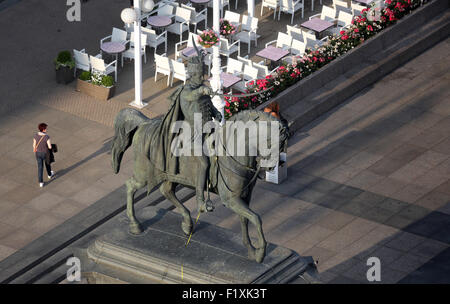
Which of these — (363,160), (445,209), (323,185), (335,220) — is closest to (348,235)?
(335,220)

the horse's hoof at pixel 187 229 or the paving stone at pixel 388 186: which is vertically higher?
the horse's hoof at pixel 187 229

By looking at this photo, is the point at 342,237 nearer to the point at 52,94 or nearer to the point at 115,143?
the point at 115,143

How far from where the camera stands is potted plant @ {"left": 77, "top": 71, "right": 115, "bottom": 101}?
124 ft

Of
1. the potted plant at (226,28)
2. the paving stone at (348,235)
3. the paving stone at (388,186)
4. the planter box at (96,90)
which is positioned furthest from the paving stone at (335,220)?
the potted plant at (226,28)

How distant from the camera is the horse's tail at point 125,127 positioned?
2712 centimetres

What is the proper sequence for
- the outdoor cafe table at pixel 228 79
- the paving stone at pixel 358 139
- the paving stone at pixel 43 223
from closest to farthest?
the paving stone at pixel 43 223, the paving stone at pixel 358 139, the outdoor cafe table at pixel 228 79

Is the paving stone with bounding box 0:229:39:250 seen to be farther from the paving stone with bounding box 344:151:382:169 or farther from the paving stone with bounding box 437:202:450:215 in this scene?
the paving stone with bounding box 437:202:450:215

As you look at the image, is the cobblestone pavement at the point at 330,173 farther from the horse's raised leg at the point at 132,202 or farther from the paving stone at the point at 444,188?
the horse's raised leg at the point at 132,202

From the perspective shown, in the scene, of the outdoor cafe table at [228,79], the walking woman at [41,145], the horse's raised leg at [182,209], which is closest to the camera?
the horse's raised leg at [182,209]

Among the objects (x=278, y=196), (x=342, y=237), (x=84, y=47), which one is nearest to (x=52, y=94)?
(x=84, y=47)

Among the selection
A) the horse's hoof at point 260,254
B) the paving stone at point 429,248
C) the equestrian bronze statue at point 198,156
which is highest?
the equestrian bronze statue at point 198,156

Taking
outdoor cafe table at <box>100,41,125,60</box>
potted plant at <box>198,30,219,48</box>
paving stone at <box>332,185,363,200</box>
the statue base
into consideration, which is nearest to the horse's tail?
the statue base

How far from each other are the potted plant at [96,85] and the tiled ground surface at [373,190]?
19.2 feet

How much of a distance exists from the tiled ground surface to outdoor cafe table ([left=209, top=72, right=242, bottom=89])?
8.98 ft
